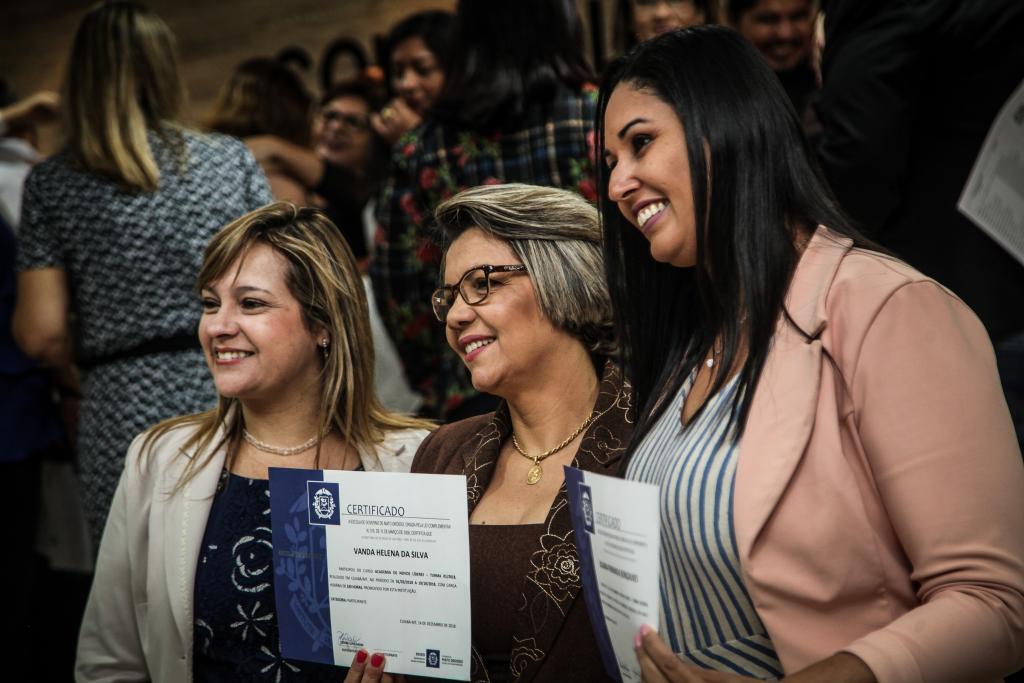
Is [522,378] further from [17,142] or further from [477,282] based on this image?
[17,142]

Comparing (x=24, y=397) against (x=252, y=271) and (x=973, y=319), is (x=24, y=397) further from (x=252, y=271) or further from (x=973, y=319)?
(x=973, y=319)

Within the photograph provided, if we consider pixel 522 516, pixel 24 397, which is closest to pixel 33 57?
pixel 24 397

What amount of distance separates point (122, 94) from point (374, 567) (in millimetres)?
1763

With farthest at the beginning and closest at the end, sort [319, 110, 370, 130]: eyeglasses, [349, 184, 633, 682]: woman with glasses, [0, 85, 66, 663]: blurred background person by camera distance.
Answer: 1. [319, 110, 370, 130]: eyeglasses
2. [0, 85, 66, 663]: blurred background person
3. [349, 184, 633, 682]: woman with glasses

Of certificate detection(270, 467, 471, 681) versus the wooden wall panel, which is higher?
the wooden wall panel

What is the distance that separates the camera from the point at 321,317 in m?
2.52

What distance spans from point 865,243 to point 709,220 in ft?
0.71

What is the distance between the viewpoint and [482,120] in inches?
114

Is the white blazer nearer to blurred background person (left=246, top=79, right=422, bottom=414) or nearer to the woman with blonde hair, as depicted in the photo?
the woman with blonde hair

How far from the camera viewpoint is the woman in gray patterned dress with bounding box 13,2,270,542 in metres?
2.93

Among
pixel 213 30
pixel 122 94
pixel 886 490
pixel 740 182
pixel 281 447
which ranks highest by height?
pixel 213 30

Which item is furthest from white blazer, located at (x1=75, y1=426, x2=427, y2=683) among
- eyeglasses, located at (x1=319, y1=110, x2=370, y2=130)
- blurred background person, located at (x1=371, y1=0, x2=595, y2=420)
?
eyeglasses, located at (x1=319, y1=110, x2=370, y2=130)

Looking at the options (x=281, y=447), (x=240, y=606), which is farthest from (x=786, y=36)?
(x=240, y=606)
